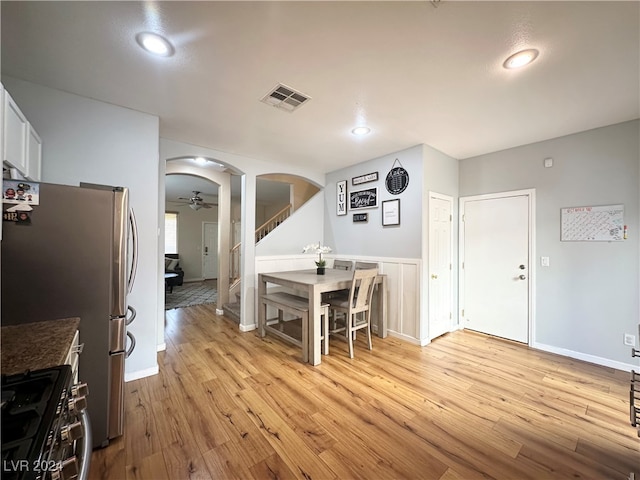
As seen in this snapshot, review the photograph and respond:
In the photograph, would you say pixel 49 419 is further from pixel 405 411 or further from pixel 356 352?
pixel 356 352

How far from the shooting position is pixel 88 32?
62.4 inches

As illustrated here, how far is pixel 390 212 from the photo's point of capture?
3730mm

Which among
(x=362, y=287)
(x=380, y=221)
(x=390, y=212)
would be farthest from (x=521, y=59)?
(x=362, y=287)

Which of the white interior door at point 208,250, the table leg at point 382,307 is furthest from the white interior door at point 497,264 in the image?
the white interior door at point 208,250

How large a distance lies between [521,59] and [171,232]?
30.5ft

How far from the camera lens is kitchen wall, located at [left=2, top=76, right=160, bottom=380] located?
85.0 inches

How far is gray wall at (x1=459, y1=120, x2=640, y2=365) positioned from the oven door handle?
4.20m

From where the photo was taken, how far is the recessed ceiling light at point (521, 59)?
1730 millimetres

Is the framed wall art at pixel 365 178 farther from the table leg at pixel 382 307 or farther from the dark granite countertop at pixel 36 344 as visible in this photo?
the dark granite countertop at pixel 36 344

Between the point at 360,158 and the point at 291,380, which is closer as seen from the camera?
the point at 291,380

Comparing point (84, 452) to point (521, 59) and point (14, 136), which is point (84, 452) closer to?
point (14, 136)

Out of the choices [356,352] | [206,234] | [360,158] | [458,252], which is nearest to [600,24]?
[360,158]

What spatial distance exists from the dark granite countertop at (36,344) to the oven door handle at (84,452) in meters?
0.26

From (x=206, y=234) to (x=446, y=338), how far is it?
8022 mm
